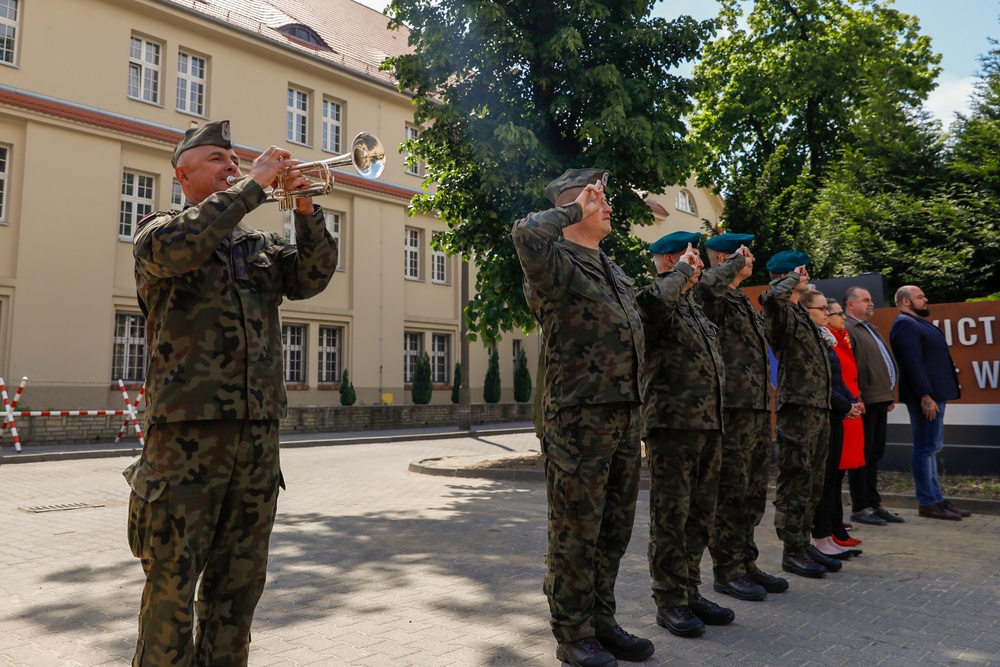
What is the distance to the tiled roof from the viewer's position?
80.5 ft

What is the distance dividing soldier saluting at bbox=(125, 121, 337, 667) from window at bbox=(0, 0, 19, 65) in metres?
20.1

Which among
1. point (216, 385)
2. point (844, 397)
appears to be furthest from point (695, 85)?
point (216, 385)

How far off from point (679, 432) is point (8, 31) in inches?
816

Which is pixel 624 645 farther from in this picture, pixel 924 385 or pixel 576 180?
pixel 924 385

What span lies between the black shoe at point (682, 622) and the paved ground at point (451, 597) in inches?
2.5

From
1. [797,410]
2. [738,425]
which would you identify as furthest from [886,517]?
[738,425]

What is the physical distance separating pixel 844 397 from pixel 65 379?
18503 mm

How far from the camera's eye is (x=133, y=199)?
21.4 meters

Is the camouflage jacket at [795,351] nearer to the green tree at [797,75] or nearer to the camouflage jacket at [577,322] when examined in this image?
the camouflage jacket at [577,322]

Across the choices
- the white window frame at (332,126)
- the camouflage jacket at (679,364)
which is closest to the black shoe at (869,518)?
the camouflage jacket at (679,364)

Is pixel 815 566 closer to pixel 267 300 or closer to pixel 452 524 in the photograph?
pixel 452 524

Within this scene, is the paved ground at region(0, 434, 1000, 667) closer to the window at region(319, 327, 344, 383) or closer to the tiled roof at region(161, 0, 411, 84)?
the window at region(319, 327, 344, 383)

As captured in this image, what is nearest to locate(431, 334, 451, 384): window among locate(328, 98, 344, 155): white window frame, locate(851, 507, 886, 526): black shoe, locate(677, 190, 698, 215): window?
locate(328, 98, 344, 155): white window frame

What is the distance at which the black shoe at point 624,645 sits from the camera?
148 inches
